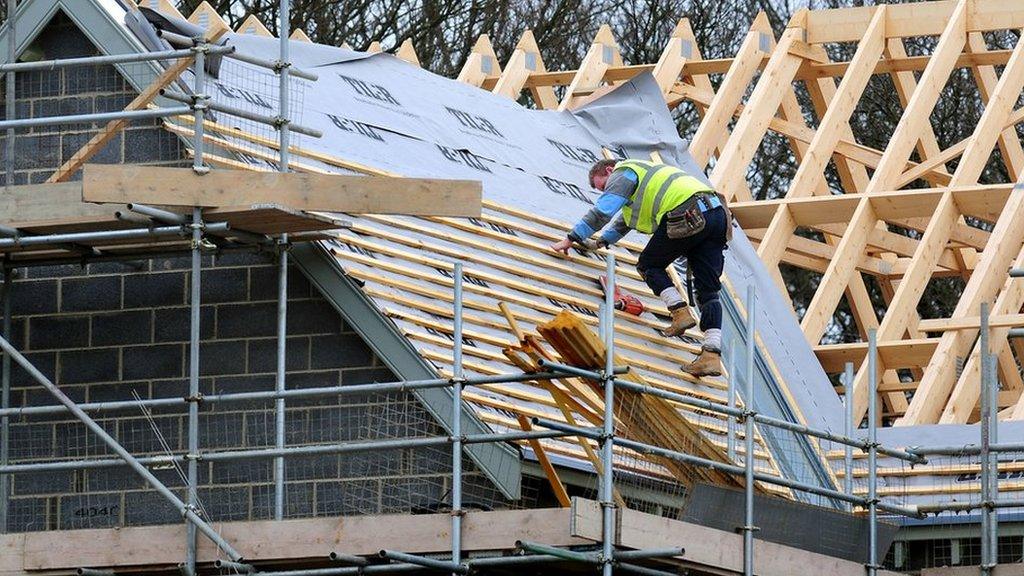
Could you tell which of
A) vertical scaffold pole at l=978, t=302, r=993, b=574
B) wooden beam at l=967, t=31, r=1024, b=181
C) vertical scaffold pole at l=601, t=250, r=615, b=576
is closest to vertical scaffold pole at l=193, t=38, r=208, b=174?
vertical scaffold pole at l=601, t=250, r=615, b=576

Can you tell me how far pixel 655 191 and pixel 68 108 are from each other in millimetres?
3436

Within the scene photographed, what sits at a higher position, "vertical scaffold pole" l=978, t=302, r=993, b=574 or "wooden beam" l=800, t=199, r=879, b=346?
"wooden beam" l=800, t=199, r=879, b=346

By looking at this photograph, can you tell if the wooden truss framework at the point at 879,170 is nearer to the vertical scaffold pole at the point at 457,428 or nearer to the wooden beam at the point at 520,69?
the wooden beam at the point at 520,69

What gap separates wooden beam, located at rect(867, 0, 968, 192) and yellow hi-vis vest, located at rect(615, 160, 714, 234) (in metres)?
3.80

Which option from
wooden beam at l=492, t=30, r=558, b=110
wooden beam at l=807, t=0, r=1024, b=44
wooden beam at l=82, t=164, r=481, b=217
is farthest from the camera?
wooden beam at l=492, t=30, r=558, b=110

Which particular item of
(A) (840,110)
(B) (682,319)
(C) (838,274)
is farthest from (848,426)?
(A) (840,110)

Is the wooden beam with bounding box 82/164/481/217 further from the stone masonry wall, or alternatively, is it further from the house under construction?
the stone masonry wall

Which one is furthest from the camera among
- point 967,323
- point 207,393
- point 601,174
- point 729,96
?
point 729,96

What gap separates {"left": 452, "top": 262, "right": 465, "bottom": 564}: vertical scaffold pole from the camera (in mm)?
12453

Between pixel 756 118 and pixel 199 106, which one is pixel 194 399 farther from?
pixel 756 118

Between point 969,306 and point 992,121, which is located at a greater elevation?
point 992,121

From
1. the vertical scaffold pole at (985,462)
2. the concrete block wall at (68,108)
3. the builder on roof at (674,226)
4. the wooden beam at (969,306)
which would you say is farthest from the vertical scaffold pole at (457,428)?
the wooden beam at (969,306)

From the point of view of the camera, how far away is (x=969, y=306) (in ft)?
56.8

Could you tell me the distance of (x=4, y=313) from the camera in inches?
556
